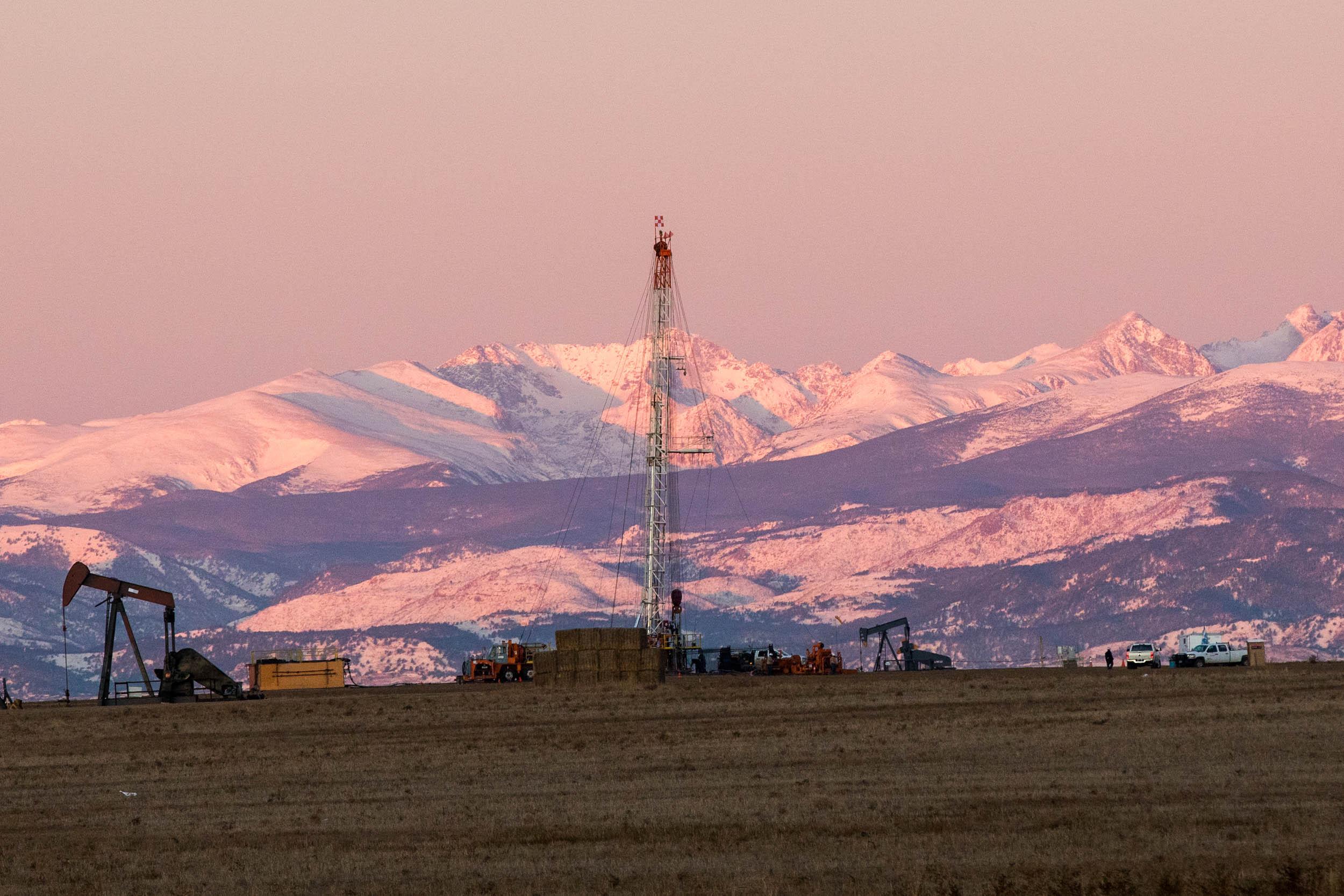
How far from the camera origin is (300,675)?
125938 mm

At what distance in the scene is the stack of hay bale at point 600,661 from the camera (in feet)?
352

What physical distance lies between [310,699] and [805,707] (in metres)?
33.6

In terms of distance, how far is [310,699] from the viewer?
346 ft

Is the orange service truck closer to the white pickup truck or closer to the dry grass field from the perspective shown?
the white pickup truck

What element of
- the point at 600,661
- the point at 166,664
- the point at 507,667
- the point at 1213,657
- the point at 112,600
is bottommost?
the point at 1213,657

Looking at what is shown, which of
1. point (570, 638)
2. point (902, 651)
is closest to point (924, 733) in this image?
point (570, 638)

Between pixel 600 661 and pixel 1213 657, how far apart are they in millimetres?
33555

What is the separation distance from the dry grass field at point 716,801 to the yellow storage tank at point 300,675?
1720 inches

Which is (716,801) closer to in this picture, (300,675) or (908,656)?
(300,675)

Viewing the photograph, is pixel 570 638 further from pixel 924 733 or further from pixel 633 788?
pixel 633 788

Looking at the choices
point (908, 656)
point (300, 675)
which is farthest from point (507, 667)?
point (908, 656)

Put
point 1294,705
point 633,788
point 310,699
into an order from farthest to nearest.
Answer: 1. point 310,699
2. point 1294,705
3. point 633,788

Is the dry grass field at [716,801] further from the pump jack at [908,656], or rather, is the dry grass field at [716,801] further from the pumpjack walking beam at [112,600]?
the pump jack at [908,656]

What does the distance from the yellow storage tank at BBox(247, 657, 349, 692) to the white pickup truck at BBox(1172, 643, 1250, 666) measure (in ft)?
156
